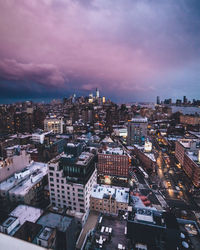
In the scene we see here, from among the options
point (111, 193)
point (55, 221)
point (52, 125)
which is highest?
point (52, 125)

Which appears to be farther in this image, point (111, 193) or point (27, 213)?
point (111, 193)

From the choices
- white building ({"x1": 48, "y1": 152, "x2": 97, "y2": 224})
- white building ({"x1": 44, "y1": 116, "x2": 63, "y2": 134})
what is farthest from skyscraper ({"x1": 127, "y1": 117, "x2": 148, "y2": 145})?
white building ({"x1": 48, "y1": 152, "x2": 97, "y2": 224})

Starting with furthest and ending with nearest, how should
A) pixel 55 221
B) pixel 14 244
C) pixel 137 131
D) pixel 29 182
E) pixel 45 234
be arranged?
pixel 137 131, pixel 29 182, pixel 55 221, pixel 45 234, pixel 14 244

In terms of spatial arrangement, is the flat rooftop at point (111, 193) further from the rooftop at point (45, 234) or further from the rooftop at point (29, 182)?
the rooftop at point (45, 234)

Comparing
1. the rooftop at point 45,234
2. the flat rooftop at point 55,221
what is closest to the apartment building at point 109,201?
the flat rooftop at point 55,221

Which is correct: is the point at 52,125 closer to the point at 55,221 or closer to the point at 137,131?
the point at 137,131

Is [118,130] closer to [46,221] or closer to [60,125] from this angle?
[60,125]

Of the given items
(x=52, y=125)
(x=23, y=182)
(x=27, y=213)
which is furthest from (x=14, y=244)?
(x=52, y=125)

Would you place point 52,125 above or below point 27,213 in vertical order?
above

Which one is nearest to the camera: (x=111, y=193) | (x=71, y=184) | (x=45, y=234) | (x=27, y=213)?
(x=45, y=234)
